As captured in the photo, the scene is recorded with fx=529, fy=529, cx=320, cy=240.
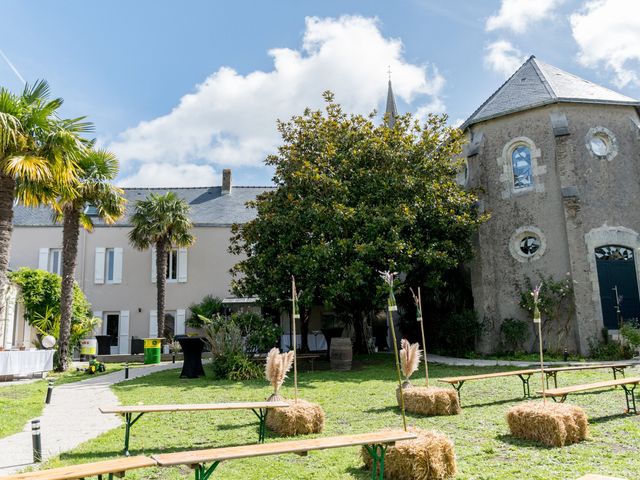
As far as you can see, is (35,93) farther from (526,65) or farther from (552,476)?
(526,65)

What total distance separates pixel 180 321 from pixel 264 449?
24.2m

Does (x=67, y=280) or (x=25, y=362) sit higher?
(x=67, y=280)

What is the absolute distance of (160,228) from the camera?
81.3 feet

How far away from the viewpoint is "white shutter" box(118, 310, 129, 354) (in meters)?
27.2

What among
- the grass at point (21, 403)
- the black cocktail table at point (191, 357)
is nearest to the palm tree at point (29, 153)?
the grass at point (21, 403)

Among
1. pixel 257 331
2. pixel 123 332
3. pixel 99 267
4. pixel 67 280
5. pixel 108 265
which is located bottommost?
pixel 257 331

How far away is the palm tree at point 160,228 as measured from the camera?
24.9 meters

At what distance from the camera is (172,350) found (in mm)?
23859

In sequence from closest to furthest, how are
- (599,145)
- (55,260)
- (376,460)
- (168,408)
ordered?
(376,460), (168,408), (599,145), (55,260)

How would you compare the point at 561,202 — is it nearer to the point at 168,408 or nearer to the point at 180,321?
the point at 168,408

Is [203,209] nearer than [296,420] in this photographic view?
No

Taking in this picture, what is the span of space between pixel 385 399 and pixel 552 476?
5.11m

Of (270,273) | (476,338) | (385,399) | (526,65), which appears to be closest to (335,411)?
(385,399)

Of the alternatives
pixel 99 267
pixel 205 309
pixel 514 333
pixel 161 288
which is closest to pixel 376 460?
pixel 514 333
